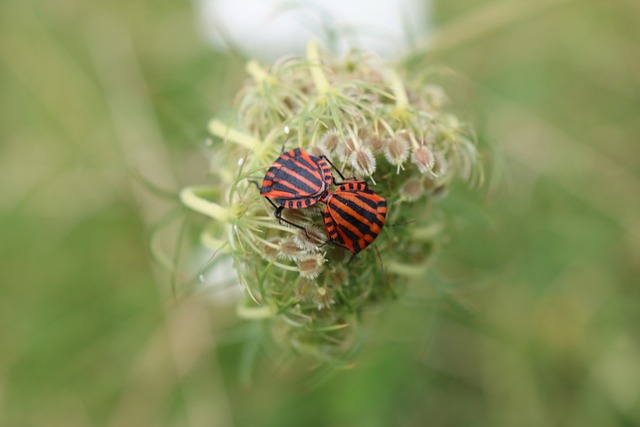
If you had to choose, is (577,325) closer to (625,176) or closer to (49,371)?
(625,176)

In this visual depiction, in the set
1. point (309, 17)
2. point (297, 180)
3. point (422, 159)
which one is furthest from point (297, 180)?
point (309, 17)

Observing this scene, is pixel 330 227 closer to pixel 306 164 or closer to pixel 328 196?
pixel 328 196

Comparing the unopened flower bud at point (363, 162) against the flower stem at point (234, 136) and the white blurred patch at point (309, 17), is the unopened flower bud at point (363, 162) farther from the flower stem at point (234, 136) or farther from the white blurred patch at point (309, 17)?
the white blurred patch at point (309, 17)

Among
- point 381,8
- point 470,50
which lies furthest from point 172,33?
point 470,50

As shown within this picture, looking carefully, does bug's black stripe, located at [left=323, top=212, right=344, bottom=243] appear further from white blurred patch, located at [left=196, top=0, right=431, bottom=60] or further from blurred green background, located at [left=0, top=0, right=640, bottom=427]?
white blurred patch, located at [left=196, top=0, right=431, bottom=60]

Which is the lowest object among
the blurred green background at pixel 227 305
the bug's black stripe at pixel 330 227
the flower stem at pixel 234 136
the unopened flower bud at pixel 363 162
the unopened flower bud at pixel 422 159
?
the blurred green background at pixel 227 305

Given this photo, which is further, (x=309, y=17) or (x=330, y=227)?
(x=309, y=17)

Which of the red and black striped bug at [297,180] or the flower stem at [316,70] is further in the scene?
the flower stem at [316,70]

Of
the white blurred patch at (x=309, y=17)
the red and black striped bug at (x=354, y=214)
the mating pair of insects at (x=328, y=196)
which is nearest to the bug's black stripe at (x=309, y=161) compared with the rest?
the mating pair of insects at (x=328, y=196)
